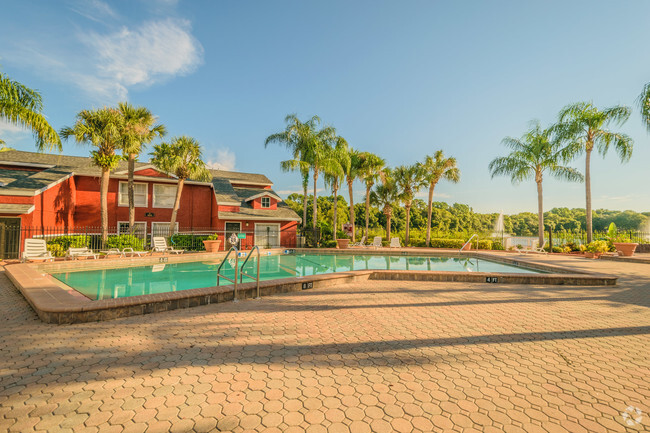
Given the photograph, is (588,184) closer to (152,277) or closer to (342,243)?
(342,243)

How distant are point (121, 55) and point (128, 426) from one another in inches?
510

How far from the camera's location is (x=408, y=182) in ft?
82.6

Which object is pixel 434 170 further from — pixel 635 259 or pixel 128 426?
pixel 128 426

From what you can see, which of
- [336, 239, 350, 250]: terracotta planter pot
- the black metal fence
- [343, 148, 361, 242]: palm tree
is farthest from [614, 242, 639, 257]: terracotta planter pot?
the black metal fence

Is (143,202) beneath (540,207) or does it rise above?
above

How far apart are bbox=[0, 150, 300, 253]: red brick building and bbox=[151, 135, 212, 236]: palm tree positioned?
2827 millimetres

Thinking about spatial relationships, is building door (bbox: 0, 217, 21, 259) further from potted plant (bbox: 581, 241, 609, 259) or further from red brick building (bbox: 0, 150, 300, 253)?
potted plant (bbox: 581, 241, 609, 259)

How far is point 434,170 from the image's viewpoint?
79.2 ft

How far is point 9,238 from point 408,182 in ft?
82.7

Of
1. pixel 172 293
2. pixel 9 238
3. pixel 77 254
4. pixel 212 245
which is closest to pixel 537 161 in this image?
pixel 212 245

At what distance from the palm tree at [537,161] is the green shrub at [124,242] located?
25884mm

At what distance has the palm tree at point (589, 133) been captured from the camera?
18625 millimetres

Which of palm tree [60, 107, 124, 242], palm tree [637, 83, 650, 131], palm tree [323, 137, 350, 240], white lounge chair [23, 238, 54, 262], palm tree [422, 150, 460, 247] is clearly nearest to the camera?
white lounge chair [23, 238, 54, 262]

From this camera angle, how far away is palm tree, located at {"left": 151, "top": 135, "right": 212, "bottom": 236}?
1841 cm
